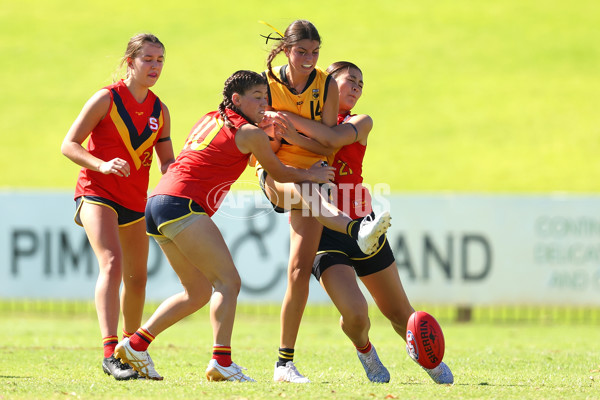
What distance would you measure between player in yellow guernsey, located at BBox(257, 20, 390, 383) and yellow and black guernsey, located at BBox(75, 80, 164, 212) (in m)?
0.93

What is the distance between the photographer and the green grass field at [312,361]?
17.7ft

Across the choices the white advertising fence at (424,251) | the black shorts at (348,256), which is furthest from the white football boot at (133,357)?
the white advertising fence at (424,251)

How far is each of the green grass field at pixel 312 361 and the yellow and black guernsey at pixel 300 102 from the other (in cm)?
158

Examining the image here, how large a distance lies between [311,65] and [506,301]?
7348 mm

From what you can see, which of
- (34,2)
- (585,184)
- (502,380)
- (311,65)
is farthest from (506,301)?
(34,2)

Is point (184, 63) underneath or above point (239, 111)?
above

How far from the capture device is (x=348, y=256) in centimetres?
638

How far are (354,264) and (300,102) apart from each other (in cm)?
123

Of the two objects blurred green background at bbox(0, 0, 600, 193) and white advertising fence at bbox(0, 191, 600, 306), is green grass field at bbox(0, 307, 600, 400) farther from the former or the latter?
blurred green background at bbox(0, 0, 600, 193)

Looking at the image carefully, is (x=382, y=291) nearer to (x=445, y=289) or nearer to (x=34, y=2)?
(x=445, y=289)

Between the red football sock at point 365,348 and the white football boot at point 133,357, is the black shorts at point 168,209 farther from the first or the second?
the red football sock at point 365,348

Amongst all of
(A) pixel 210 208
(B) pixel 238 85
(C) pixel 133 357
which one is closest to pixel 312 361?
(C) pixel 133 357

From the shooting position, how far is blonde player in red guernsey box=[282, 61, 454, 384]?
6203mm

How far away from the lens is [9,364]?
735 centimetres
